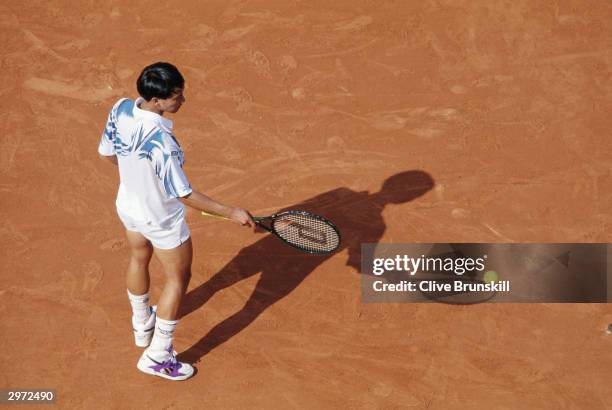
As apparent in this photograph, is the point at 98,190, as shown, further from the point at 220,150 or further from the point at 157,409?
the point at 157,409

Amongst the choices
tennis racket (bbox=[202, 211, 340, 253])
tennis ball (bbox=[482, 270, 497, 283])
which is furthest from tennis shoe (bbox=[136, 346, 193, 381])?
tennis ball (bbox=[482, 270, 497, 283])

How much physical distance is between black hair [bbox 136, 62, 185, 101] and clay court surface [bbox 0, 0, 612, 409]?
221 centimetres

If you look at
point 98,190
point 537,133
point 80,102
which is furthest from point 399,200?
point 80,102

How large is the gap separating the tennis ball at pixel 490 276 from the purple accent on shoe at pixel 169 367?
8.64 ft

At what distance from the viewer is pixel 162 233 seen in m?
4.94

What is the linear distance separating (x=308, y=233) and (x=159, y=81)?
5.92 ft

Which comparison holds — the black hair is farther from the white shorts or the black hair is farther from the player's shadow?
the player's shadow

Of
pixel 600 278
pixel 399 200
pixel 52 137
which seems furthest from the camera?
Result: pixel 52 137

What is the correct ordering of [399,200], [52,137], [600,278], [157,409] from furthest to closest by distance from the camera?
[52,137] → [399,200] → [600,278] → [157,409]

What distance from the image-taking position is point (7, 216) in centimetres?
668

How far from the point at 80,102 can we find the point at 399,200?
338cm

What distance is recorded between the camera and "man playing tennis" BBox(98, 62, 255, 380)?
4.56 meters

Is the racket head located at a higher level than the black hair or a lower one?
lower

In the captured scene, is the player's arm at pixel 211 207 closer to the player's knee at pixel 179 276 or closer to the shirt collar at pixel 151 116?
the shirt collar at pixel 151 116
